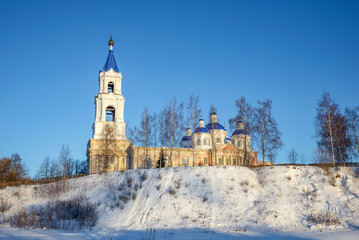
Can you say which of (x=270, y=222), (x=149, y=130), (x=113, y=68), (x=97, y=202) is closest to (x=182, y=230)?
(x=270, y=222)

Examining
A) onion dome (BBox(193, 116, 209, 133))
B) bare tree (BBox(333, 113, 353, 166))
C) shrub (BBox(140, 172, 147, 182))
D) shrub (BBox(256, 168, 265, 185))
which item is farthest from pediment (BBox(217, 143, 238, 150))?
shrub (BBox(140, 172, 147, 182))

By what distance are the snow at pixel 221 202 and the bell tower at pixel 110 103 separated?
18981 mm

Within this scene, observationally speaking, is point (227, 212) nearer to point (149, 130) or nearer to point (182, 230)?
point (182, 230)

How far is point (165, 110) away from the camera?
37.5m

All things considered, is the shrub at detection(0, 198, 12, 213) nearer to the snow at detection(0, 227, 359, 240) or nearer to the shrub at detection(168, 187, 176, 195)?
the snow at detection(0, 227, 359, 240)

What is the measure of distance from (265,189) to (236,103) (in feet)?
38.6

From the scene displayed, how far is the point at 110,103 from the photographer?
5022 centimetres

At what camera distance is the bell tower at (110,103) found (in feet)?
161

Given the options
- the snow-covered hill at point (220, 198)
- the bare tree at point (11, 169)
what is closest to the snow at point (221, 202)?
the snow-covered hill at point (220, 198)

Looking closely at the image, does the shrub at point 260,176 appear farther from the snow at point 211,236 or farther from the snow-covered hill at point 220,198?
the snow at point 211,236

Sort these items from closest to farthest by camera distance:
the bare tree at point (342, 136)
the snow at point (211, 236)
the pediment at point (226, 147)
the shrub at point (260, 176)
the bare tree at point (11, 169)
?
the snow at point (211, 236)
the shrub at point (260, 176)
the bare tree at point (342, 136)
the bare tree at point (11, 169)
the pediment at point (226, 147)

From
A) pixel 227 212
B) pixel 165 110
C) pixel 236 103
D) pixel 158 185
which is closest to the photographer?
pixel 227 212

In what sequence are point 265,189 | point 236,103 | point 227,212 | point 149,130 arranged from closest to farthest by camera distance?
point 227,212 < point 265,189 < point 236,103 < point 149,130

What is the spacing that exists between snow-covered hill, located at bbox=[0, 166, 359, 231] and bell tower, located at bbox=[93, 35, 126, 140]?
62.0ft
